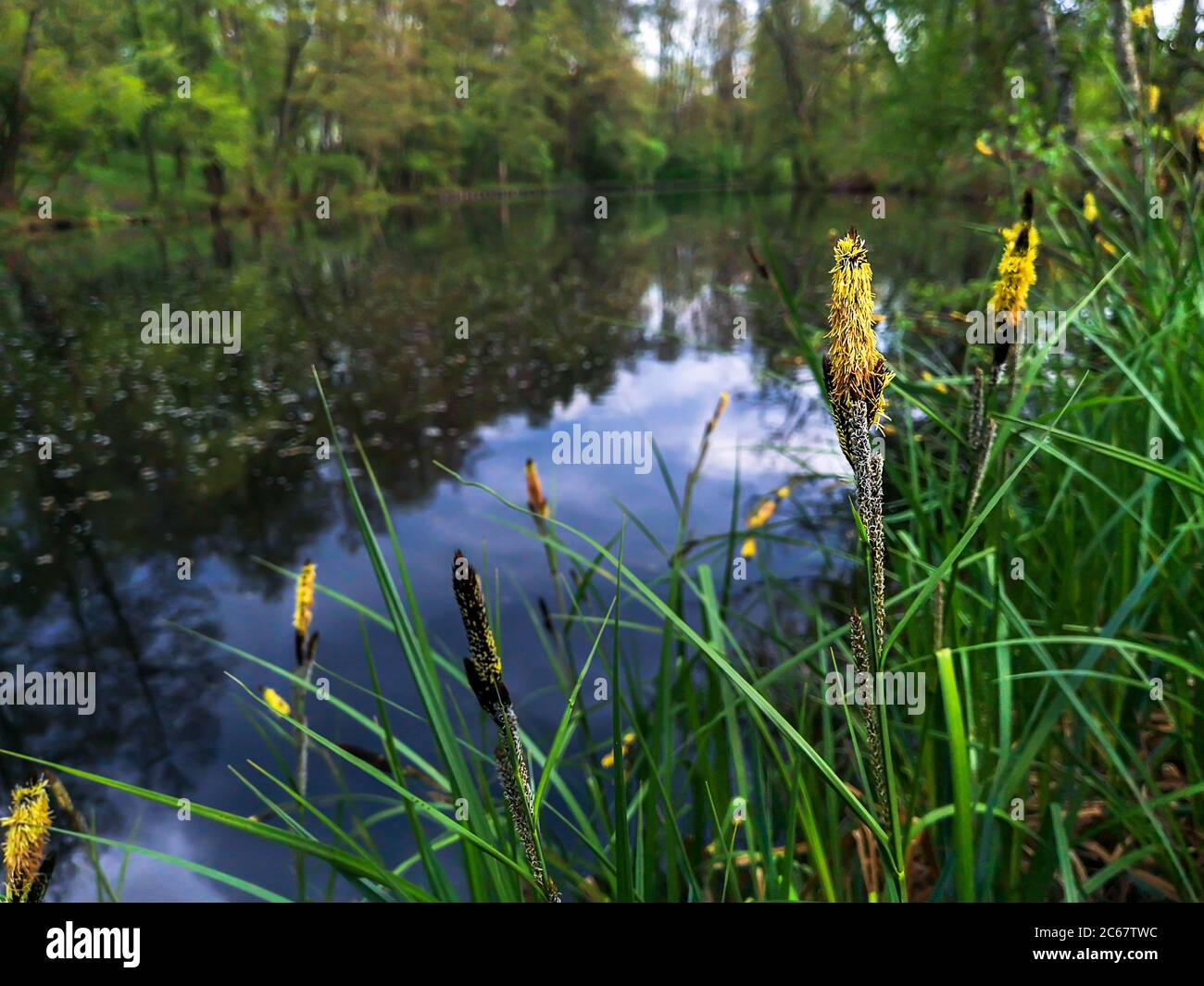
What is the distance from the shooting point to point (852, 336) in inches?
25.2

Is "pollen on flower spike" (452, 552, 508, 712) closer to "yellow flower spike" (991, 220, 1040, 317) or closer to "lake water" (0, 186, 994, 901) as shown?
"lake water" (0, 186, 994, 901)

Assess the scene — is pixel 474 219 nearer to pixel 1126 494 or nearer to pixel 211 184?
pixel 211 184

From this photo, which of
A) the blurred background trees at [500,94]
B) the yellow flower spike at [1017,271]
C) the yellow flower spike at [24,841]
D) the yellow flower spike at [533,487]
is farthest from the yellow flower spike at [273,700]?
the blurred background trees at [500,94]

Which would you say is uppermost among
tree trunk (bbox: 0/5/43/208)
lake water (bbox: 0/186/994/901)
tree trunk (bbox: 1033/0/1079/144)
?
tree trunk (bbox: 0/5/43/208)

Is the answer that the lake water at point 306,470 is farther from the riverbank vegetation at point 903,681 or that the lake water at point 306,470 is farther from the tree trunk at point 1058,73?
A: the tree trunk at point 1058,73

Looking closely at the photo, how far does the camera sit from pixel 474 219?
1538 inches

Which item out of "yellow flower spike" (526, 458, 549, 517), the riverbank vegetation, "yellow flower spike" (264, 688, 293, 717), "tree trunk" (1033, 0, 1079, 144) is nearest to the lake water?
"yellow flower spike" (264, 688, 293, 717)

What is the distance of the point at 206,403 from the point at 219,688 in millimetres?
6395

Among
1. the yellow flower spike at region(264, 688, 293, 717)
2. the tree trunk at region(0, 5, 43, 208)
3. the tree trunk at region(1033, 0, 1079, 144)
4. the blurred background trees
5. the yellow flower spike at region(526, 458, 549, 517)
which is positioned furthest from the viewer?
the tree trunk at region(0, 5, 43, 208)

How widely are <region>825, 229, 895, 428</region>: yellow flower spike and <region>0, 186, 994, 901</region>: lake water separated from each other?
1.38ft

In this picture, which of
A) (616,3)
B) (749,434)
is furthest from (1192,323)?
(616,3)

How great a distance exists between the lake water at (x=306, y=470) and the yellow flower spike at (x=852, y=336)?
42 cm

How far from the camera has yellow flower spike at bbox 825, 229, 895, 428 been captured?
24.5 inches

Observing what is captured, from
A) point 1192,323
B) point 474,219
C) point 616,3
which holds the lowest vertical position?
point 1192,323
